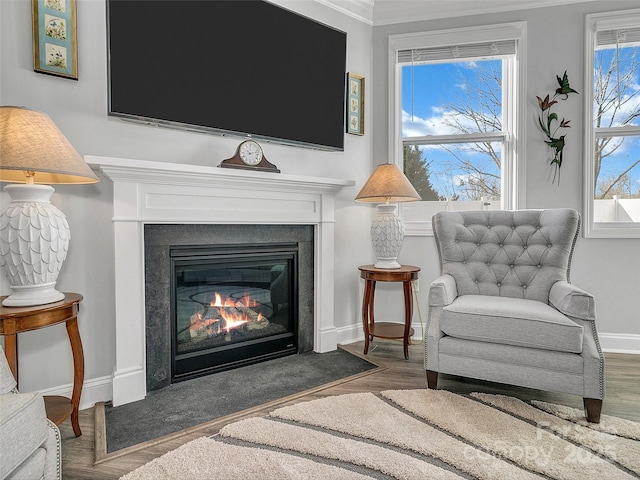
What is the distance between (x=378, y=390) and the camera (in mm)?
2119

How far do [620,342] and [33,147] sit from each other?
3758 millimetres

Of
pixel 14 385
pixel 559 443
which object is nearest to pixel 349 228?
pixel 559 443

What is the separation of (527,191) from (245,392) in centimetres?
249

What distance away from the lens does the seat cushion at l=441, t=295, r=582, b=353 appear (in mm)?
1794

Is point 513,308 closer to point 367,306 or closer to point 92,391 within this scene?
point 367,306

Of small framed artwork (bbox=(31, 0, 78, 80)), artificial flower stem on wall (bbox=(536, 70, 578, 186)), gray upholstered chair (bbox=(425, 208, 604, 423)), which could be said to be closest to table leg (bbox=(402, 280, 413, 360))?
gray upholstered chair (bbox=(425, 208, 604, 423))

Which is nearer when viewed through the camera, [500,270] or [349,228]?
[500,270]

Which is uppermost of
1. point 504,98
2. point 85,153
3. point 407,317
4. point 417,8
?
point 417,8

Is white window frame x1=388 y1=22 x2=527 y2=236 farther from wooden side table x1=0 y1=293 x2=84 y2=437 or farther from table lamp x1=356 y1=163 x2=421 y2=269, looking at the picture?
wooden side table x1=0 y1=293 x2=84 y2=437

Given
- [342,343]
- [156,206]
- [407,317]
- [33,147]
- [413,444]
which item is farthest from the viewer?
[342,343]

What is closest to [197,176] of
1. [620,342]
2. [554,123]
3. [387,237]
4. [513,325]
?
[387,237]

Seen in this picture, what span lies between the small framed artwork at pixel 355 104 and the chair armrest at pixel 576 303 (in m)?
1.85

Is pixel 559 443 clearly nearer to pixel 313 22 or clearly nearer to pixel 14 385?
pixel 14 385

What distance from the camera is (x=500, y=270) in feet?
8.00
